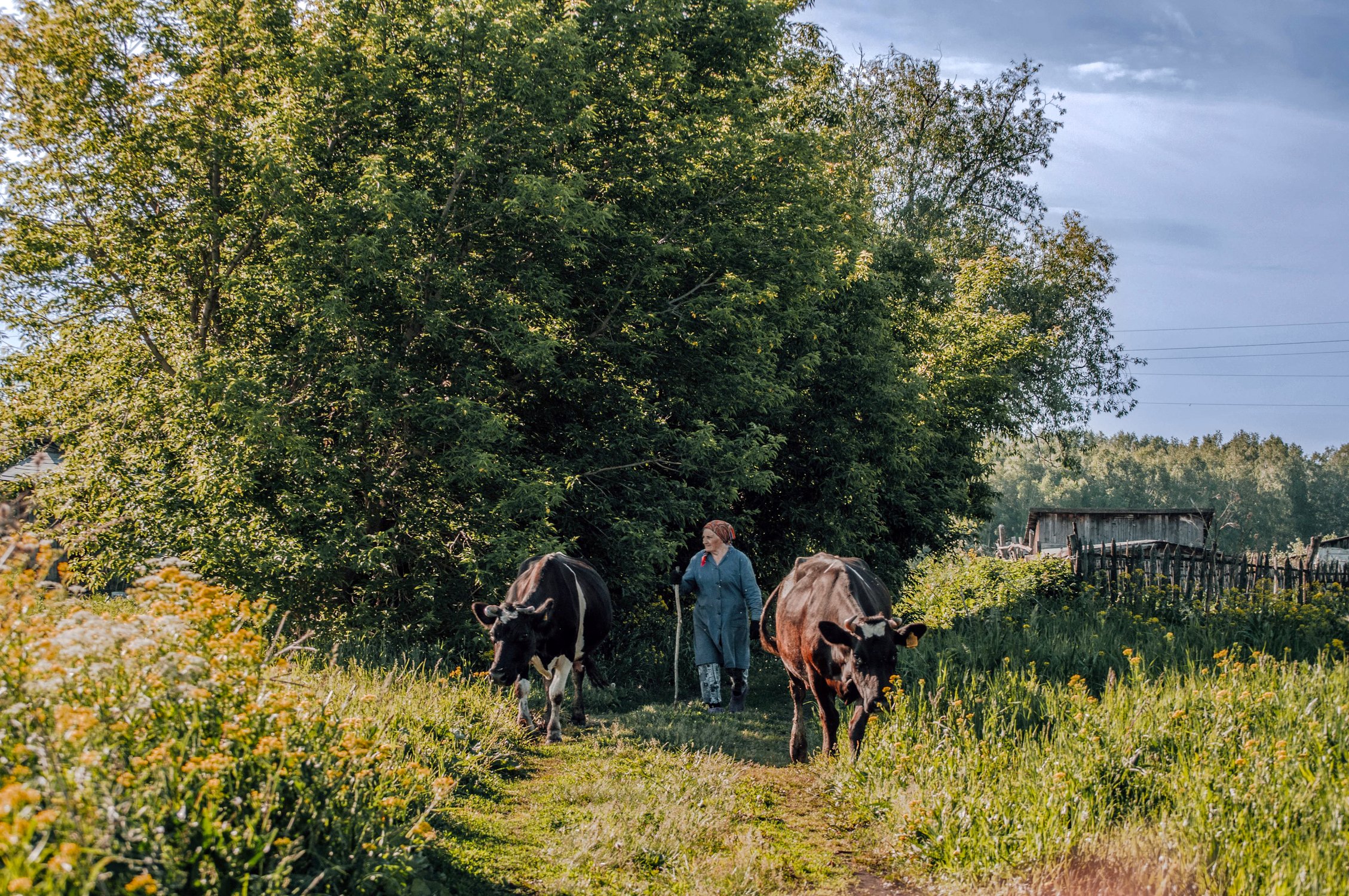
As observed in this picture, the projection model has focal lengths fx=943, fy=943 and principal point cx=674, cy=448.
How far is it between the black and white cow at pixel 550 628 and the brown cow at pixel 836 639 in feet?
6.42

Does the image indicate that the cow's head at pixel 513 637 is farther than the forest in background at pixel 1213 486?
No

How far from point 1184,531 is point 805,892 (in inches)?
2083

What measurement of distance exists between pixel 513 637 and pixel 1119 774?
17.2ft

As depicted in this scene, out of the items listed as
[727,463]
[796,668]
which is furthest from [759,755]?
[727,463]

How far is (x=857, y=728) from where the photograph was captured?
7293mm

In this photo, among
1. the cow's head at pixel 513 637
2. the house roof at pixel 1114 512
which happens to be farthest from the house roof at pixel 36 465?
the house roof at pixel 1114 512

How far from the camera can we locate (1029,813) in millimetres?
5406

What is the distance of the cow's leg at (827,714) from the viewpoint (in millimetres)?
8117

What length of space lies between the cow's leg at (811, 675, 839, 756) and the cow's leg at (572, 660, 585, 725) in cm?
291

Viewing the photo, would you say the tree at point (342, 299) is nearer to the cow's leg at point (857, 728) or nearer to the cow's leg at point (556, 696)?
the cow's leg at point (556, 696)

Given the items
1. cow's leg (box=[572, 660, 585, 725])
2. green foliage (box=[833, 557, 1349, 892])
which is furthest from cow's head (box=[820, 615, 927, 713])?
cow's leg (box=[572, 660, 585, 725])

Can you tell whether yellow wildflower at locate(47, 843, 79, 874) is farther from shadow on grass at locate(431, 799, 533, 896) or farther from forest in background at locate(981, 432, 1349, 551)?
forest in background at locate(981, 432, 1349, 551)

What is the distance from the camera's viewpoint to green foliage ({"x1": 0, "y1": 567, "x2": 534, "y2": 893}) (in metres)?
3.00

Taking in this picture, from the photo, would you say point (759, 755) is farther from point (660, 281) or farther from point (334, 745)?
point (660, 281)
